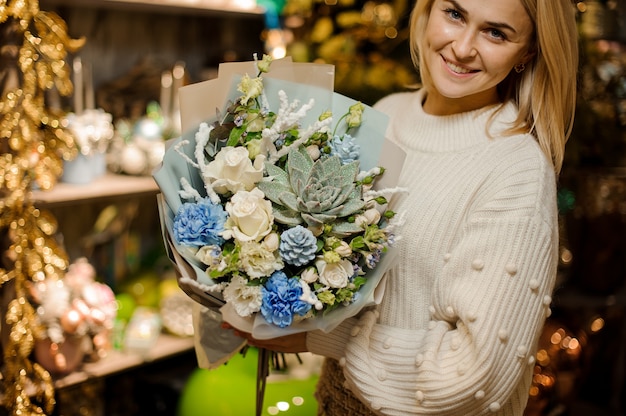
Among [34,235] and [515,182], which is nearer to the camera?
[515,182]

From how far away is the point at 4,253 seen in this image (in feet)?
5.64

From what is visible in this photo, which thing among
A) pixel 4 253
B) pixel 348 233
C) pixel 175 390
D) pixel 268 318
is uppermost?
pixel 348 233

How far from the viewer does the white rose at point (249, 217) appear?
Result: 1146 millimetres

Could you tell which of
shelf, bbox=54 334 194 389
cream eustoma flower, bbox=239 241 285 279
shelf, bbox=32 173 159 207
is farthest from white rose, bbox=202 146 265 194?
shelf, bbox=54 334 194 389

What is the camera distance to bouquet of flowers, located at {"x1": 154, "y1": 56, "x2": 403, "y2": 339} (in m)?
1.16

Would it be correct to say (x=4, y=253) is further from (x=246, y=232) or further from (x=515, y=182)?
(x=515, y=182)

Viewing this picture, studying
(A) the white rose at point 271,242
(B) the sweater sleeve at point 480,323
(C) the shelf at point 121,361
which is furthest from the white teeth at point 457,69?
(C) the shelf at point 121,361

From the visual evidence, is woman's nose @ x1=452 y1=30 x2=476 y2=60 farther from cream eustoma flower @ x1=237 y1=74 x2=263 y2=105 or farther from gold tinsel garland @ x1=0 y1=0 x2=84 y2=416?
gold tinsel garland @ x1=0 y1=0 x2=84 y2=416

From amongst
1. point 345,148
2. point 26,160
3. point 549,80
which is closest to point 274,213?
point 345,148

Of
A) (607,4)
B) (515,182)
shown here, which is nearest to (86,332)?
(515,182)

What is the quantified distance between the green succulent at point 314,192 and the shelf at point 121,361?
110 cm

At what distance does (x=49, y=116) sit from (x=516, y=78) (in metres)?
1.08

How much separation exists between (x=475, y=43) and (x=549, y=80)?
18 cm

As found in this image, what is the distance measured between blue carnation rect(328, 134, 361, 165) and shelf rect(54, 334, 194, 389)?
1.15 m
